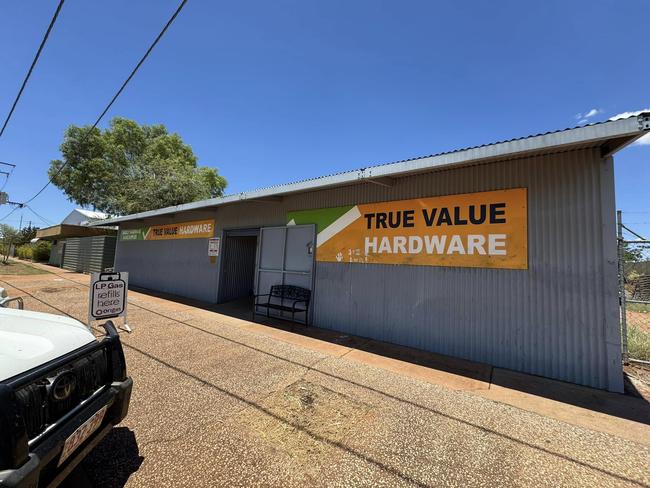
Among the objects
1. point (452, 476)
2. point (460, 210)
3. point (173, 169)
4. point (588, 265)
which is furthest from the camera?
point (173, 169)

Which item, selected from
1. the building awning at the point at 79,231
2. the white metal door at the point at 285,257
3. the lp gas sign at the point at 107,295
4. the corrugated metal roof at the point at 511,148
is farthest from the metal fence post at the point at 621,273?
the building awning at the point at 79,231

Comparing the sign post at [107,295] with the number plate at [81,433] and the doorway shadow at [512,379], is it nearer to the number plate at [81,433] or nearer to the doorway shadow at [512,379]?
the doorway shadow at [512,379]

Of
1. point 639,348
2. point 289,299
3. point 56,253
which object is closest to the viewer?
point 639,348

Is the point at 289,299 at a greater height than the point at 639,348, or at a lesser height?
greater

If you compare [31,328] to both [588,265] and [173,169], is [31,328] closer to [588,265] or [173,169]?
[588,265]

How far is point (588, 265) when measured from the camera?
163 inches

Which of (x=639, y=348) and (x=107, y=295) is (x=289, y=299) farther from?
(x=639, y=348)

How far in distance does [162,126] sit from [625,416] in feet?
107

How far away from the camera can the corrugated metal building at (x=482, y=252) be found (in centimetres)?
408

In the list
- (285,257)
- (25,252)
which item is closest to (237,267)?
(285,257)

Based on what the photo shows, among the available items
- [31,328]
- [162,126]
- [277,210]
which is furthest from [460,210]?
[162,126]

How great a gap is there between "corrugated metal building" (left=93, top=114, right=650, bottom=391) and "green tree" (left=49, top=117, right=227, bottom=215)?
16890 mm

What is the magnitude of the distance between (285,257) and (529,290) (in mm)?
5213

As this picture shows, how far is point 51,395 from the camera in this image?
1.67 m
